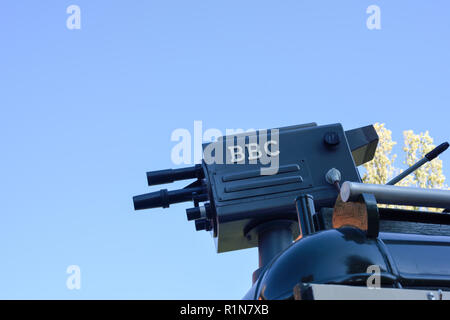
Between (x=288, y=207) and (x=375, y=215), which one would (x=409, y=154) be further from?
(x=375, y=215)

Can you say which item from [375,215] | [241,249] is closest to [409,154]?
[241,249]

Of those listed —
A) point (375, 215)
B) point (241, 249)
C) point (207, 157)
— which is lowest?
point (241, 249)

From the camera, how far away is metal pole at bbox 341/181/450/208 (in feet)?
5.11

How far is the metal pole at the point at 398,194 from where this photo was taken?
1.56 m

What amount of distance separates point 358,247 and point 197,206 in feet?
5.58

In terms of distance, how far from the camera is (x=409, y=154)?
13.3 metres

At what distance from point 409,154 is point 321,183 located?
36.5 feet

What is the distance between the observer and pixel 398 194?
5.22 feet

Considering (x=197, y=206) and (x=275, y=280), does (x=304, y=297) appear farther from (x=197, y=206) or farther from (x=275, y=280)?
(x=197, y=206)

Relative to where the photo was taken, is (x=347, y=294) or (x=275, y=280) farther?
(x=275, y=280)

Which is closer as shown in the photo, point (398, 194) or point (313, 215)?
point (398, 194)
